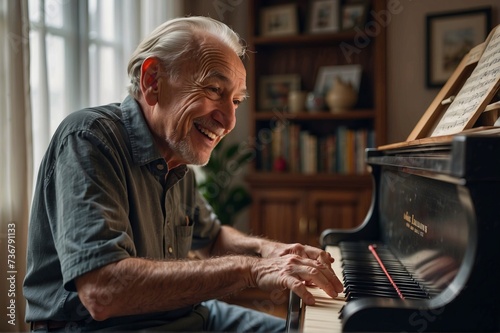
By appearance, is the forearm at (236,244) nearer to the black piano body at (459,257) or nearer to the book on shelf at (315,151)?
the black piano body at (459,257)

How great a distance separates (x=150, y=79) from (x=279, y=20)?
228 centimetres

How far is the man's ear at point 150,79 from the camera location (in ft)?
4.57

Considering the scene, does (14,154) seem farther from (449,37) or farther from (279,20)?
(449,37)

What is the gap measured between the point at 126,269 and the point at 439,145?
65 centimetres

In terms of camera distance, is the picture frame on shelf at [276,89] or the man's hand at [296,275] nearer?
the man's hand at [296,275]

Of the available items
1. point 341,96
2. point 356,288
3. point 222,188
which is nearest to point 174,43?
point 356,288

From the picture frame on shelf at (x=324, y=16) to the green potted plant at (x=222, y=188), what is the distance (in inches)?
38.3

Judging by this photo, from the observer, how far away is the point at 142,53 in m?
1.44

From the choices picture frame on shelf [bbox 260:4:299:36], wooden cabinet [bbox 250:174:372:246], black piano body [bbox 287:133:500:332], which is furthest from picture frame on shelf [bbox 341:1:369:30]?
black piano body [bbox 287:133:500:332]

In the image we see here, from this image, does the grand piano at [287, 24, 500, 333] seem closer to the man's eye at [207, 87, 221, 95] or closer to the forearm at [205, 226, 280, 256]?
the forearm at [205, 226, 280, 256]

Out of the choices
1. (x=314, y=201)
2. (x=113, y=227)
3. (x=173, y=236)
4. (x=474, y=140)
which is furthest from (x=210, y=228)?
(x=314, y=201)

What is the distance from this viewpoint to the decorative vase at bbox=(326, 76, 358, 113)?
10.7 ft

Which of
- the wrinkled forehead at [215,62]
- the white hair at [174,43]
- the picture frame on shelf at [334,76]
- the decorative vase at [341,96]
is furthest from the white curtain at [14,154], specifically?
the picture frame on shelf at [334,76]

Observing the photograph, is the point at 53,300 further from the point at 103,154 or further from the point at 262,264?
the point at 262,264
